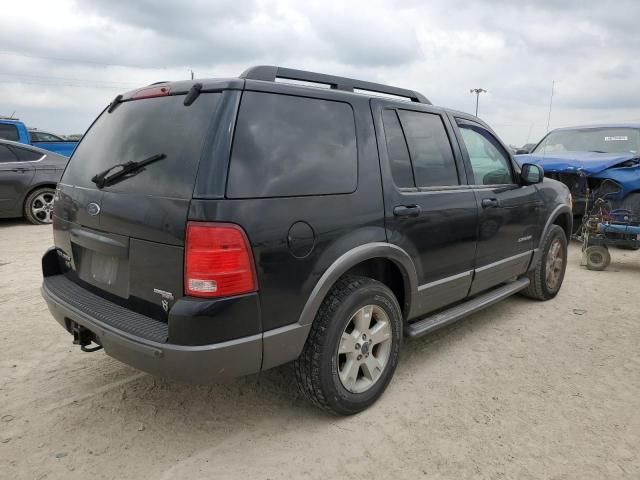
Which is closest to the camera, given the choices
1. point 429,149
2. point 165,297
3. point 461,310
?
point 165,297

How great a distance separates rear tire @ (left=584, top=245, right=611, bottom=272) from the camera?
244 inches

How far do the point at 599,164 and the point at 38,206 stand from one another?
936 centimetres

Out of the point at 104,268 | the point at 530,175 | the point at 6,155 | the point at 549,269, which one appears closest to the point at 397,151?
the point at 530,175

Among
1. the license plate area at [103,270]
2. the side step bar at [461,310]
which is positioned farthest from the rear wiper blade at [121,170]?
the side step bar at [461,310]

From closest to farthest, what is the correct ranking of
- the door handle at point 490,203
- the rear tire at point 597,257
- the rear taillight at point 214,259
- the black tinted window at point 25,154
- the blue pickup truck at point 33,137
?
the rear taillight at point 214,259, the door handle at point 490,203, the rear tire at point 597,257, the black tinted window at point 25,154, the blue pickup truck at point 33,137

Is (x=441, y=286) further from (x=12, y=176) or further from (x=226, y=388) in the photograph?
(x=12, y=176)

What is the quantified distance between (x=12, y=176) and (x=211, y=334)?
7772mm

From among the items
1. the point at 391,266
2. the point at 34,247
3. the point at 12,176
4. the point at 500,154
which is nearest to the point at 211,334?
the point at 391,266

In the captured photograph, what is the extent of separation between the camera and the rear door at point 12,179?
8094 millimetres

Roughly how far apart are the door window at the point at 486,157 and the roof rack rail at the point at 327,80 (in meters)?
0.49

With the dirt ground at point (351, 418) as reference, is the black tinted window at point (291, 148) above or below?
above

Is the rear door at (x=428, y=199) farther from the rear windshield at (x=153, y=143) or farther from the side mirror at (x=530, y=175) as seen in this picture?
the rear windshield at (x=153, y=143)

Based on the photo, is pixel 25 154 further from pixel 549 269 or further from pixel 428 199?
pixel 549 269

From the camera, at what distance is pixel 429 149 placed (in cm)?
339
